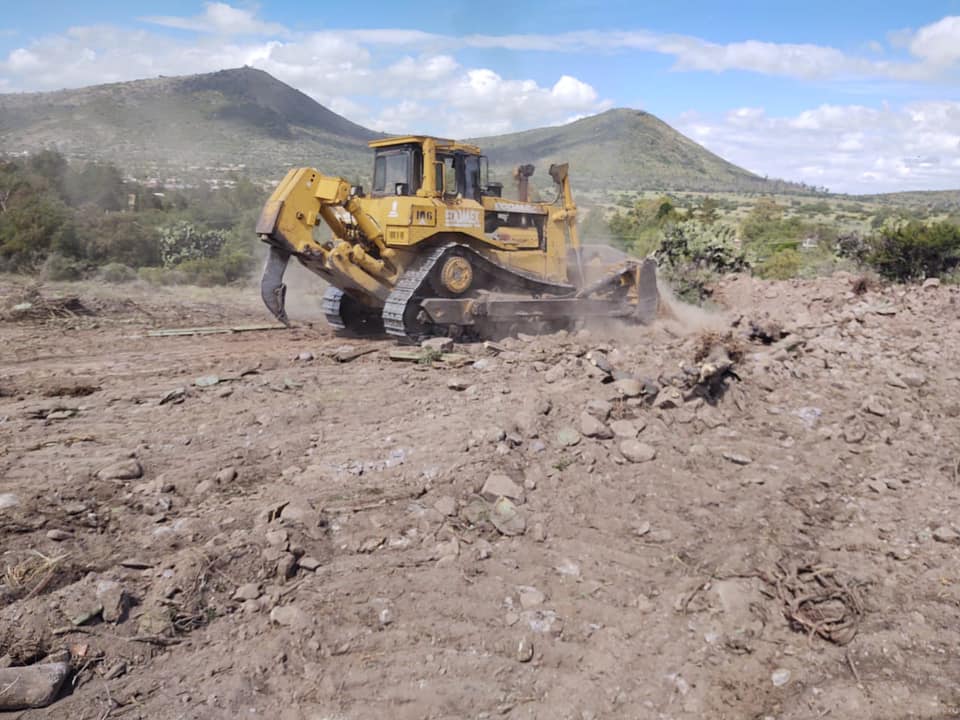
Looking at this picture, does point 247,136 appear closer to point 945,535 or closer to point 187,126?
point 187,126

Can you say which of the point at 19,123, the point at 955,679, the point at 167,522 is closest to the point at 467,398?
the point at 167,522

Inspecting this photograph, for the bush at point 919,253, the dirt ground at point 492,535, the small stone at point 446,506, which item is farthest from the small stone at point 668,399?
the bush at point 919,253

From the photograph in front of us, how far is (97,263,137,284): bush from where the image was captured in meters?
15.6

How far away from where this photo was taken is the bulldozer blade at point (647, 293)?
11.4 meters

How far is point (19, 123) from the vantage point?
5697 centimetres

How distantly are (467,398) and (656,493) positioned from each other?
6.90 feet

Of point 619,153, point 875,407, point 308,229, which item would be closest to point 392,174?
point 308,229

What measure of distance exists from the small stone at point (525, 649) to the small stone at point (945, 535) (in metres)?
3.01

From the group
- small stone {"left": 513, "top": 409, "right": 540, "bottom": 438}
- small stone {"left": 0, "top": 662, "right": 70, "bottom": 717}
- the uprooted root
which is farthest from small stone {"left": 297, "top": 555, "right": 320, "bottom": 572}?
the uprooted root

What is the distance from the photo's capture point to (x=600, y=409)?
640cm

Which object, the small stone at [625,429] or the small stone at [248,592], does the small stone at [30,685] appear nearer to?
the small stone at [248,592]

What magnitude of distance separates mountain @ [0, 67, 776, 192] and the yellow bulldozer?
30.6 m

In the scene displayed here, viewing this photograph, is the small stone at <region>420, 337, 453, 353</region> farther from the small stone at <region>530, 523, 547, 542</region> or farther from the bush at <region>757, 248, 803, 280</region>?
the bush at <region>757, 248, 803, 280</region>

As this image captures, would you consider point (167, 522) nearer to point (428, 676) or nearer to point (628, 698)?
point (428, 676)
